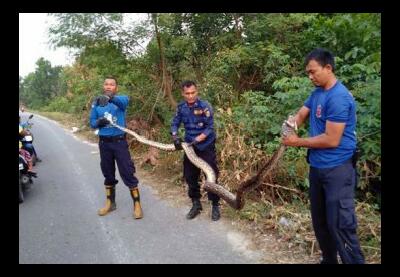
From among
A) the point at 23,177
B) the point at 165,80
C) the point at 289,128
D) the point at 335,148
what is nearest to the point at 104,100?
the point at 23,177

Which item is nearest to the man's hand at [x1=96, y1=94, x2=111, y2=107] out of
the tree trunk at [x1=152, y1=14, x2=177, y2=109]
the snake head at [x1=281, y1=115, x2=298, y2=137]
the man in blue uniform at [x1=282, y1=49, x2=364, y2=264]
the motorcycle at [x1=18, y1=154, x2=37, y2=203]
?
the motorcycle at [x1=18, y1=154, x2=37, y2=203]

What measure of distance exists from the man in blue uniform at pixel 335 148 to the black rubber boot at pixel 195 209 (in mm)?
2190

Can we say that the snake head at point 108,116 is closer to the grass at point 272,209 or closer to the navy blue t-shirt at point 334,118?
the grass at point 272,209

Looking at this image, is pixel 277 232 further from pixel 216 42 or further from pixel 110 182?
pixel 216 42

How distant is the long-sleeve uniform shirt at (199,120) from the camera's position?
4.79 metres

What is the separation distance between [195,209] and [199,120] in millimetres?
1213

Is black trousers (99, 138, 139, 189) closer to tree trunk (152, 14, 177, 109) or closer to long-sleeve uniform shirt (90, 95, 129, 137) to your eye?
long-sleeve uniform shirt (90, 95, 129, 137)

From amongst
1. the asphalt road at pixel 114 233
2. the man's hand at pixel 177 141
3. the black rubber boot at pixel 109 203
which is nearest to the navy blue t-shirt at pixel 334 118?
the asphalt road at pixel 114 233

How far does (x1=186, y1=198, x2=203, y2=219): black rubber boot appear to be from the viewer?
5035 millimetres

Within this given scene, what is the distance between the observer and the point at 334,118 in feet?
9.68
